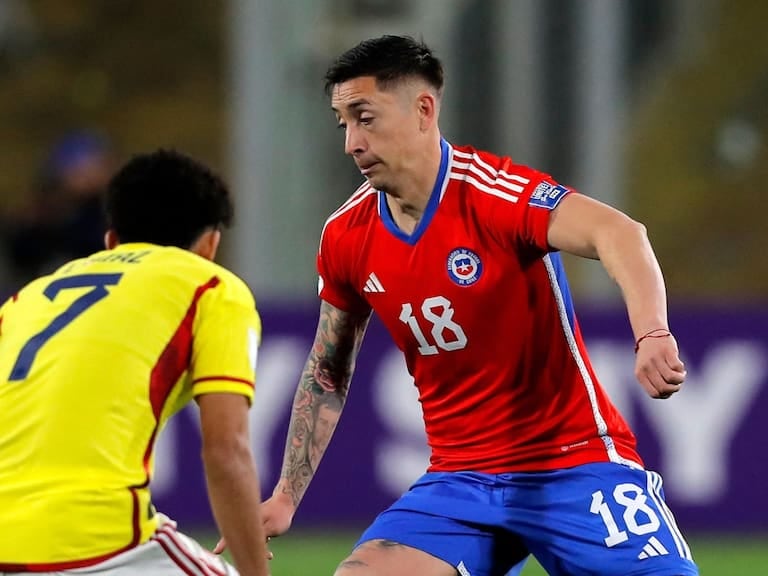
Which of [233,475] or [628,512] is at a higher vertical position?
[233,475]

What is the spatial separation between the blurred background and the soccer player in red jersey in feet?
11.3

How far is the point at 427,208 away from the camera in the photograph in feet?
16.0

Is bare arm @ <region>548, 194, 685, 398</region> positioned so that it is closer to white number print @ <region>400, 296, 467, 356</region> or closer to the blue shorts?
white number print @ <region>400, 296, 467, 356</region>

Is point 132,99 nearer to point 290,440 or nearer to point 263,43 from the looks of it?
point 263,43

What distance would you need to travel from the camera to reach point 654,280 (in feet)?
13.9

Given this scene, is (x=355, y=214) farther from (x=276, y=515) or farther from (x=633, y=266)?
(x=633, y=266)

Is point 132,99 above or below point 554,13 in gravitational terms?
below

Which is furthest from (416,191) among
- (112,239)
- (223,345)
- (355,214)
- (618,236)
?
(223,345)

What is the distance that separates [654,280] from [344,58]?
50.5 inches

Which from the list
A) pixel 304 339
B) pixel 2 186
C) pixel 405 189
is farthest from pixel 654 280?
pixel 2 186

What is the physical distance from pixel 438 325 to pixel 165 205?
1.01 m

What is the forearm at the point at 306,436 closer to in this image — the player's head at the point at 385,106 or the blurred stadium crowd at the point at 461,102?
the player's head at the point at 385,106

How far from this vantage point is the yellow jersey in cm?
382

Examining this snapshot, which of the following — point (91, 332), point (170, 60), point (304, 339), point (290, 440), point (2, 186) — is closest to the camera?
point (91, 332)
